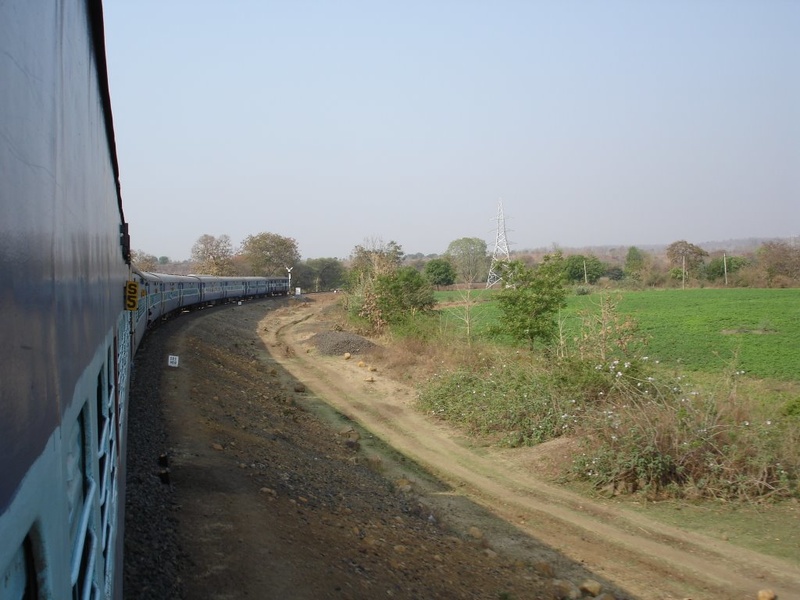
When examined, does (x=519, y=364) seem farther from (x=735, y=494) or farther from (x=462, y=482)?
(x=735, y=494)

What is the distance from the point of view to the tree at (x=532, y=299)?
18641 mm

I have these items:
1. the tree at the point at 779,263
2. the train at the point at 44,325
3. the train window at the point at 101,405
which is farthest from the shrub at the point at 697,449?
the tree at the point at 779,263

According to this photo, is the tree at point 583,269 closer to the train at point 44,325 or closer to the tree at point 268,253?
the tree at point 268,253

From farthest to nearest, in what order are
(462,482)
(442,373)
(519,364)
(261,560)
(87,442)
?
(442,373)
(519,364)
(462,482)
(261,560)
(87,442)

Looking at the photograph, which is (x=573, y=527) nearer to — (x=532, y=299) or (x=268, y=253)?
(x=532, y=299)

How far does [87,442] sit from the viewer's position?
2049 mm

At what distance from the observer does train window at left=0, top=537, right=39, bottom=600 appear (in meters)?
0.90

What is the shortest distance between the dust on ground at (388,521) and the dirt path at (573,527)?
0.03 meters

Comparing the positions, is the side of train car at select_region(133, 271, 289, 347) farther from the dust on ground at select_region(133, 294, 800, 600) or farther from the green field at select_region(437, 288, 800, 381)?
the green field at select_region(437, 288, 800, 381)

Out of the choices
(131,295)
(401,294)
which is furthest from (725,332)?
(131,295)

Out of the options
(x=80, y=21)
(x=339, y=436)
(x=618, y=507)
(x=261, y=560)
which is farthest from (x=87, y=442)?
(x=339, y=436)

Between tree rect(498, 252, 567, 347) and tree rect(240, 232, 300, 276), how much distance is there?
220ft

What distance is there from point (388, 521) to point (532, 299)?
10.9 metres

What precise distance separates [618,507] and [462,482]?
2685 mm
